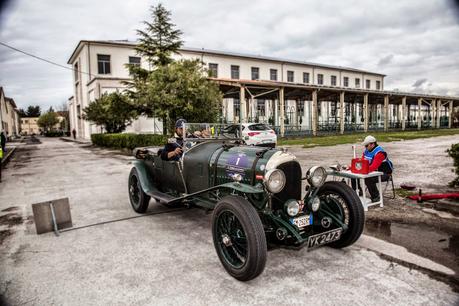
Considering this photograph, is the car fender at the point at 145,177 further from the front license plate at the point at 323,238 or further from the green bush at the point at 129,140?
the green bush at the point at 129,140

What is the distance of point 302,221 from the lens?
3.35 m

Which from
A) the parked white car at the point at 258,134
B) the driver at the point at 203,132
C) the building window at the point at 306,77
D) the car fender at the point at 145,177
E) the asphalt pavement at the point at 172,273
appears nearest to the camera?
the asphalt pavement at the point at 172,273

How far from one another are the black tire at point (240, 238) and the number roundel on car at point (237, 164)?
0.60 m

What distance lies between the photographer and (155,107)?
50.4 feet

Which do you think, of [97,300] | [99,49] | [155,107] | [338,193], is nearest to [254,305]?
[97,300]

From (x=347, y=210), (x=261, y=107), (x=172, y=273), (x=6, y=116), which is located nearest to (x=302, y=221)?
(x=347, y=210)

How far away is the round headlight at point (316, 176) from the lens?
11.6ft

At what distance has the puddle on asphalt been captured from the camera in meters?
3.44

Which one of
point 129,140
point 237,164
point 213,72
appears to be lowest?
point 237,164

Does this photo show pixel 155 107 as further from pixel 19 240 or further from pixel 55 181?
pixel 19 240

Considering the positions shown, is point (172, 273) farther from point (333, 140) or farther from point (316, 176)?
point (333, 140)

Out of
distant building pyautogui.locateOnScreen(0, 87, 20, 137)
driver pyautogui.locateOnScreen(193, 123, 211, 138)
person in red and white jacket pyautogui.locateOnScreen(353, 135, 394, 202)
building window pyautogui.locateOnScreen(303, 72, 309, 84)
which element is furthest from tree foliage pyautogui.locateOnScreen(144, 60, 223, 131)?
building window pyautogui.locateOnScreen(303, 72, 309, 84)

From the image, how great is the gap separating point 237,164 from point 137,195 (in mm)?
2896

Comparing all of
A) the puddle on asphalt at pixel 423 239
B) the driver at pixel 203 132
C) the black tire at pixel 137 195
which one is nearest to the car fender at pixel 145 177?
the black tire at pixel 137 195
